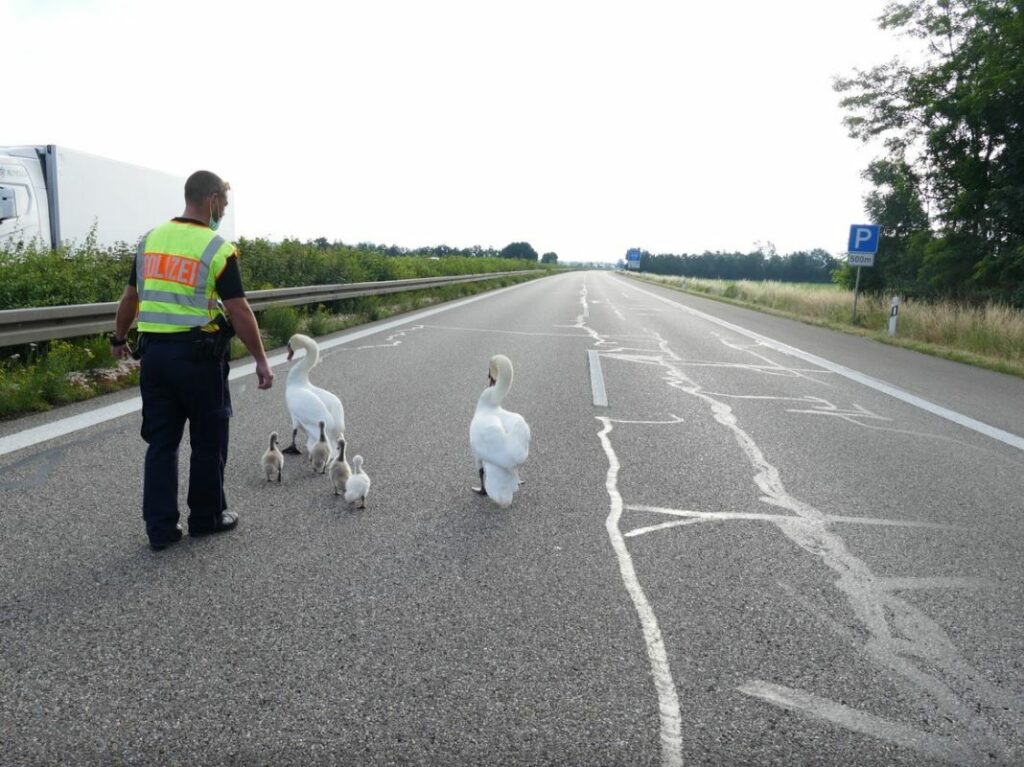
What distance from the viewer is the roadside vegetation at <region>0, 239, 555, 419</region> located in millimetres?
6570

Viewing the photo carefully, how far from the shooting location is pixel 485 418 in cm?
425

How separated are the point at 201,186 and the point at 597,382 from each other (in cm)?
604

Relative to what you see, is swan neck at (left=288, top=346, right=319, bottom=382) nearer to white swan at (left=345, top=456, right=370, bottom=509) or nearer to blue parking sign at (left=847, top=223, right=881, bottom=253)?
white swan at (left=345, top=456, right=370, bottom=509)

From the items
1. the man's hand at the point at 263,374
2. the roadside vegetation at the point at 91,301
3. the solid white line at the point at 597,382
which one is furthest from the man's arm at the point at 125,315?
the solid white line at the point at 597,382

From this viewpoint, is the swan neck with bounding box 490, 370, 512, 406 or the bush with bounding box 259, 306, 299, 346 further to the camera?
the bush with bounding box 259, 306, 299, 346

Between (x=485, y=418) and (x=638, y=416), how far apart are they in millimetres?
3070

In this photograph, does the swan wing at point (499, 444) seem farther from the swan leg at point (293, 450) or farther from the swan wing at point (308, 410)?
the swan leg at point (293, 450)

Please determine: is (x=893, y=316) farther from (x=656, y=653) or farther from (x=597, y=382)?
(x=656, y=653)

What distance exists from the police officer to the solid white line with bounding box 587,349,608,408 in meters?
4.51

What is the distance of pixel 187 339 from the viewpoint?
3516 millimetres

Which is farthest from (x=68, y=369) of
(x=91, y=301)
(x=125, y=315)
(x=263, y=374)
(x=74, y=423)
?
(x=263, y=374)

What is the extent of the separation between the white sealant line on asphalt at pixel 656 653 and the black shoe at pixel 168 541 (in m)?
2.28

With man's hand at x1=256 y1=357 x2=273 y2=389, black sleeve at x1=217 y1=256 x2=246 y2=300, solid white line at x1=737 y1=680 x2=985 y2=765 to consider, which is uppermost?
black sleeve at x1=217 y1=256 x2=246 y2=300

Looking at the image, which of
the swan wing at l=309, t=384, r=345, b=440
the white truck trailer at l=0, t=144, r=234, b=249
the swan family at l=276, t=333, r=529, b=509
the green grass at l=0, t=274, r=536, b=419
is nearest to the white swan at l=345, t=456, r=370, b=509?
the swan family at l=276, t=333, r=529, b=509
